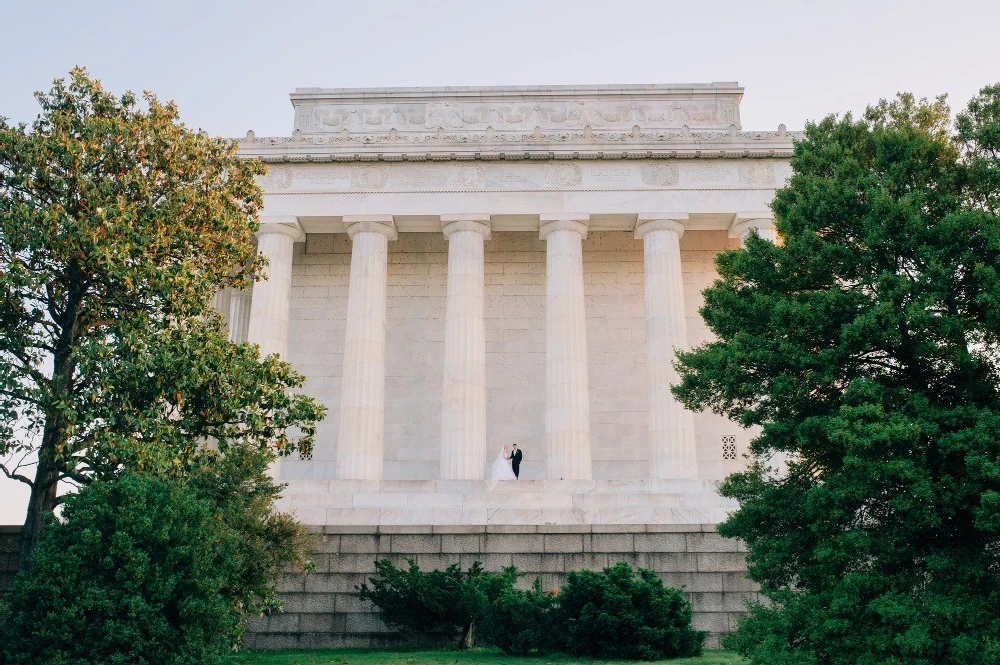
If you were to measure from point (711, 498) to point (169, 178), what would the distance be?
21924 millimetres

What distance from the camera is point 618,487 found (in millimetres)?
34594

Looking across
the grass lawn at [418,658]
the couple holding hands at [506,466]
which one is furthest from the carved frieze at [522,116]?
the grass lawn at [418,658]

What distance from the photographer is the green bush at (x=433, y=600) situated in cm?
2080

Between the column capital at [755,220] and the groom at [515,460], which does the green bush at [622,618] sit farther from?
the column capital at [755,220]

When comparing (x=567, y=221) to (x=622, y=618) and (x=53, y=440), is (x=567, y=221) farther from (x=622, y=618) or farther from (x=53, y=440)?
(x=53, y=440)

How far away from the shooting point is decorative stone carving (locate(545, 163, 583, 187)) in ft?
138

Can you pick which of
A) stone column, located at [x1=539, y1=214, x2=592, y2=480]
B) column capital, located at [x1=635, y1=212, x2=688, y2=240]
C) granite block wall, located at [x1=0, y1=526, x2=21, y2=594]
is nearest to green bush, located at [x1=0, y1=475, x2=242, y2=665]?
granite block wall, located at [x1=0, y1=526, x2=21, y2=594]

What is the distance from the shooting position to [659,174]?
41844mm

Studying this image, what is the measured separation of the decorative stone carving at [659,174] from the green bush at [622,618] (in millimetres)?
25659

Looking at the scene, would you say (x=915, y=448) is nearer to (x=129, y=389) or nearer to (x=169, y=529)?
(x=169, y=529)

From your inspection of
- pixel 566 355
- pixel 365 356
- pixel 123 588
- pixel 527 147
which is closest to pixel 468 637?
pixel 123 588

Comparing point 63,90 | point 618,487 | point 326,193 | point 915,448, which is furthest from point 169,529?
point 326,193

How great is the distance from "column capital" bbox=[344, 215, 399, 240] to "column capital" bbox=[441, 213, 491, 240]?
95.9 inches

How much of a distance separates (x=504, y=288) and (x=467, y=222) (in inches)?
252
